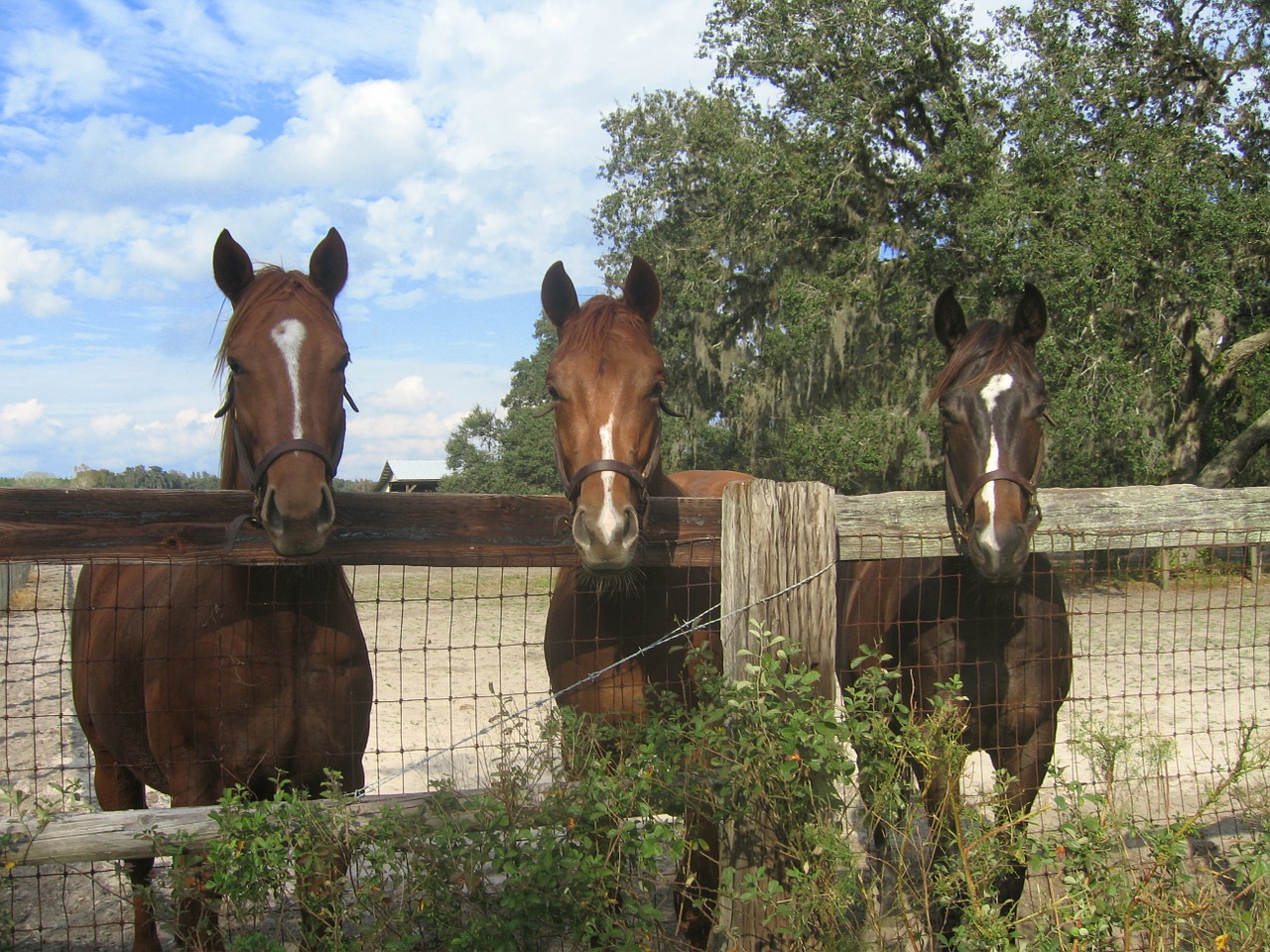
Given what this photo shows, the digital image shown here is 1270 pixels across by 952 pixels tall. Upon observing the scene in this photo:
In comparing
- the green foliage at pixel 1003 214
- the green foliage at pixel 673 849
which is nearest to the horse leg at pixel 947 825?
the green foliage at pixel 673 849

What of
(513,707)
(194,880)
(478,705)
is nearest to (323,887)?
(194,880)

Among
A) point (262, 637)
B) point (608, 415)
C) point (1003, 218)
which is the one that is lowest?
point (262, 637)

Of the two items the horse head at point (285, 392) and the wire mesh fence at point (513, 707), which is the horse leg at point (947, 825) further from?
the horse head at point (285, 392)

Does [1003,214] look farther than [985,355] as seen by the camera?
Yes

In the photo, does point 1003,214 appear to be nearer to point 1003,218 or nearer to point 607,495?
point 1003,218

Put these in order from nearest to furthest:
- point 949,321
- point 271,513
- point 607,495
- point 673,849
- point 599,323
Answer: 1. point 673,849
2. point 271,513
3. point 607,495
4. point 599,323
5. point 949,321

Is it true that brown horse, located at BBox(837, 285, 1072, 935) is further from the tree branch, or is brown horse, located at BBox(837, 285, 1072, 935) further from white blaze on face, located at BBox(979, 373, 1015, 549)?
the tree branch

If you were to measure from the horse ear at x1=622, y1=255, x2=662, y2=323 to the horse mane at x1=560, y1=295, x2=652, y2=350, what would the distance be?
64 mm

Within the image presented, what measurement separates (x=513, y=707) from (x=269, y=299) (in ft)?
14.2

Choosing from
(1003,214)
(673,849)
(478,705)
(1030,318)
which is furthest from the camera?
(1003,214)

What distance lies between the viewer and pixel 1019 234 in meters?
13.1

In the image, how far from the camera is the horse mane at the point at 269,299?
2748mm

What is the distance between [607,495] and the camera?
2461 mm

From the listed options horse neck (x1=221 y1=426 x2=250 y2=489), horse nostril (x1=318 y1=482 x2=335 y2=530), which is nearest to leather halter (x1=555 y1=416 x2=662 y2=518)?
horse nostril (x1=318 y1=482 x2=335 y2=530)
